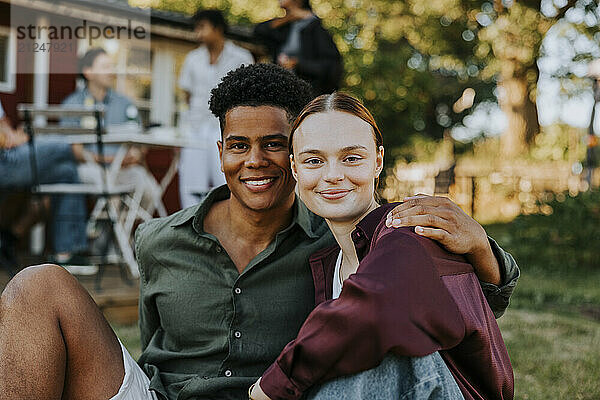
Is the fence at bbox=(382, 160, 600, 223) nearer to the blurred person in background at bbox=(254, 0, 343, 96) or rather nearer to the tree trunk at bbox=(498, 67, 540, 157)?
the tree trunk at bbox=(498, 67, 540, 157)

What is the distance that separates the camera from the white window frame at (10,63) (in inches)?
283

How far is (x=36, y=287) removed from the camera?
1892 millimetres

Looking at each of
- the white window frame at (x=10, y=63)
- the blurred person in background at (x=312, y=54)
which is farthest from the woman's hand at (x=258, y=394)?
the white window frame at (x=10, y=63)

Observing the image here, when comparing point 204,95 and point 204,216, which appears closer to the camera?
point 204,216

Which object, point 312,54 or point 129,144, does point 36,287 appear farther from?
point 312,54

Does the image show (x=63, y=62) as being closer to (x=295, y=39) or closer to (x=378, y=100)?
(x=295, y=39)

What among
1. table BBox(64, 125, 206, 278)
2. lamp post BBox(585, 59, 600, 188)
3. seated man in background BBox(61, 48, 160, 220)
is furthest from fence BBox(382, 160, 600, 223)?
table BBox(64, 125, 206, 278)

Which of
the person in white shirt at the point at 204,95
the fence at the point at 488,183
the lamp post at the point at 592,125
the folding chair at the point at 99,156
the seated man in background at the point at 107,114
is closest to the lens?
the folding chair at the point at 99,156

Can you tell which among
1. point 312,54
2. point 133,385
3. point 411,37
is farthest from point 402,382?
point 411,37

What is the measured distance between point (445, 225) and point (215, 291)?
0.81 metres

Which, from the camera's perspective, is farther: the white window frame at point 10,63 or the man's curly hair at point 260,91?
the white window frame at point 10,63

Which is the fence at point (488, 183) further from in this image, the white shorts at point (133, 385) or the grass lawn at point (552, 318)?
the white shorts at point (133, 385)

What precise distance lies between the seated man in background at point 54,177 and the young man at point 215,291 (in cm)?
308

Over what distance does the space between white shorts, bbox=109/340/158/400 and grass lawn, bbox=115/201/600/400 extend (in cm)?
181
